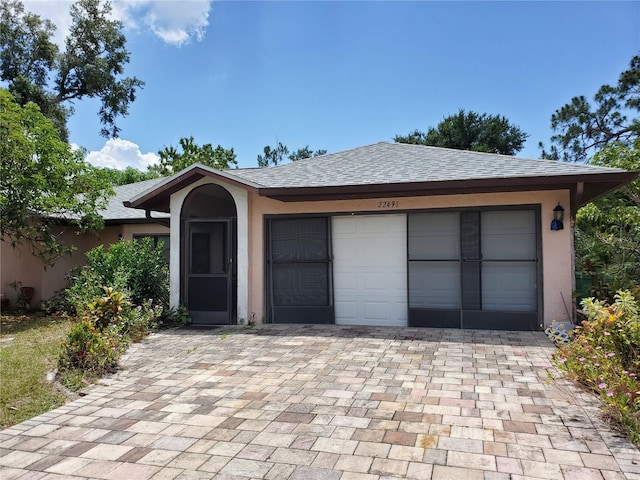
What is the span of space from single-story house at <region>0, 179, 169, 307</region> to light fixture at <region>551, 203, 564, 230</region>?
797 cm

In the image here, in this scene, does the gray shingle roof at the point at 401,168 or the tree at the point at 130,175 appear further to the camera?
the tree at the point at 130,175

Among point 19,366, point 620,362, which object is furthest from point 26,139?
point 620,362

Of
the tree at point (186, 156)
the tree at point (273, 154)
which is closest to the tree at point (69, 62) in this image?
the tree at point (186, 156)

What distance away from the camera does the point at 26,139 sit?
860 centimetres

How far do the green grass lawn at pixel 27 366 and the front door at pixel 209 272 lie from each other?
7.71 ft

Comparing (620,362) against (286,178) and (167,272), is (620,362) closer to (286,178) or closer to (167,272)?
(286,178)

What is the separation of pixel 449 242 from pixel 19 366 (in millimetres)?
6646

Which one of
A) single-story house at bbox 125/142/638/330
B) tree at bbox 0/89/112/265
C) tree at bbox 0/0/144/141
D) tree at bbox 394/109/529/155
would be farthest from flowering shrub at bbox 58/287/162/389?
tree at bbox 394/109/529/155

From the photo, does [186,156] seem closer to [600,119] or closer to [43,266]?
[43,266]

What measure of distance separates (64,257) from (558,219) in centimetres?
1186

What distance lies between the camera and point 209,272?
8633 millimetres

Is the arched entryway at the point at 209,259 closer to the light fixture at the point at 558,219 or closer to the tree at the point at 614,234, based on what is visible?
the light fixture at the point at 558,219

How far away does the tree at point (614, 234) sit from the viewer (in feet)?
24.8

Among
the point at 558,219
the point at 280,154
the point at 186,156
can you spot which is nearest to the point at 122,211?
the point at 558,219
